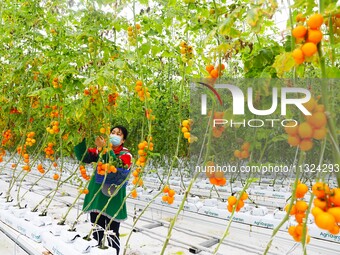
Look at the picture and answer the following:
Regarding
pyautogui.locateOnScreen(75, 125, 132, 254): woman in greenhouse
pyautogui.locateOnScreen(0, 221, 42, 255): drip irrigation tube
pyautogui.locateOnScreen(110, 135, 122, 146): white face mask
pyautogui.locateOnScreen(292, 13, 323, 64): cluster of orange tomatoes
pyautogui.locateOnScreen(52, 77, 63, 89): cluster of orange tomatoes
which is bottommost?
pyautogui.locateOnScreen(0, 221, 42, 255): drip irrigation tube

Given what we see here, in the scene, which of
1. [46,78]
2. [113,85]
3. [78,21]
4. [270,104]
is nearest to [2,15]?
[46,78]

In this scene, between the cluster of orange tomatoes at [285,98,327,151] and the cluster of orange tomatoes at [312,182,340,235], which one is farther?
the cluster of orange tomatoes at [285,98,327,151]

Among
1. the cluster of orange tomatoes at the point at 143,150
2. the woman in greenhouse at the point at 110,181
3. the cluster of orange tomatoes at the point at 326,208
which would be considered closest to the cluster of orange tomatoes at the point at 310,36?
the cluster of orange tomatoes at the point at 326,208

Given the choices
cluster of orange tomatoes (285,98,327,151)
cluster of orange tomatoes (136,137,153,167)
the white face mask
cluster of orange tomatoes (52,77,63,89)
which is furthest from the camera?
the white face mask

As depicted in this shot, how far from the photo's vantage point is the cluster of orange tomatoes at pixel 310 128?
0.88 meters

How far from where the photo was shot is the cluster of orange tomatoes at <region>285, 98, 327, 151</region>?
88 cm

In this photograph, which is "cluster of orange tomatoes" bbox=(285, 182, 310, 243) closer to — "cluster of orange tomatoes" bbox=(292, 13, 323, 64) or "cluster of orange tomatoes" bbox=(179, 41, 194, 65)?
"cluster of orange tomatoes" bbox=(292, 13, 323, 64)

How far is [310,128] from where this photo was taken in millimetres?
905

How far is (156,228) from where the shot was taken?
4059 millimetres

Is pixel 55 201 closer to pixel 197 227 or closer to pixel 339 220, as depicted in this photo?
pixel 197 227

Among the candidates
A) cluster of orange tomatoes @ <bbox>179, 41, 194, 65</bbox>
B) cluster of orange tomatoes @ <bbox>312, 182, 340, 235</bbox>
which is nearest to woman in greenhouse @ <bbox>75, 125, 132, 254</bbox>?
cluster of orange tomatoes @ <bbox>179, 41, 194, 65</bbox>

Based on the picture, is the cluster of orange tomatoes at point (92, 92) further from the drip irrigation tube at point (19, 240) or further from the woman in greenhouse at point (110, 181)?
the drip irrigation tube at point (19, 240)

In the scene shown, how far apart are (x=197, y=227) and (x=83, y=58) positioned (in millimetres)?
2621

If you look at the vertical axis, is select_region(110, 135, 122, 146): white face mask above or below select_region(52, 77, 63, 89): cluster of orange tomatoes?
below
